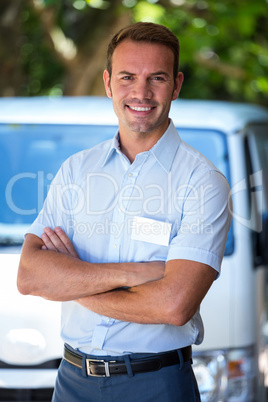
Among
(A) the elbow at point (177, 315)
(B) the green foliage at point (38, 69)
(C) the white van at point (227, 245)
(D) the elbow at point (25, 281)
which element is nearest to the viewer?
(A) the elbow at point (177, 315)

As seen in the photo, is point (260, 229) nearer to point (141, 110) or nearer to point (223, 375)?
point (223, 375)

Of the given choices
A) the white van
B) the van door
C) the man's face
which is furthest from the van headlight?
the man's face

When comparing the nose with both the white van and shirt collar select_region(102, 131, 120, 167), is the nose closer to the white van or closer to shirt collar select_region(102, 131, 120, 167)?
shirt collar select_region(102, 131, 120, 167)

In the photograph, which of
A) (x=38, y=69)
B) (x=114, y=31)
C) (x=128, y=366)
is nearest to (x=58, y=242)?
(x=128, y=366)

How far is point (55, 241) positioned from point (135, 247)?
32 centimetres

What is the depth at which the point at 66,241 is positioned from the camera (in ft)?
8.52

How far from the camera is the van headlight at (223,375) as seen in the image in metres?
3.18

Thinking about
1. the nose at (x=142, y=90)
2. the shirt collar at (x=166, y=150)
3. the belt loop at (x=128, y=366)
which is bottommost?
the belt loop at (x=128, y=366)

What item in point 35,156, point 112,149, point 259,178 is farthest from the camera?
point 259,178

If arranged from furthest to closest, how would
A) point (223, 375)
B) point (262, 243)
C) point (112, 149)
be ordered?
point (262, 243) < point (223, 375) < point (112, 149)

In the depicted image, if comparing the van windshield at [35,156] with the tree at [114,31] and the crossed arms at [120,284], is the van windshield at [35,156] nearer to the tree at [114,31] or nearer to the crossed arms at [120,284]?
the crossed arms at [120,284]

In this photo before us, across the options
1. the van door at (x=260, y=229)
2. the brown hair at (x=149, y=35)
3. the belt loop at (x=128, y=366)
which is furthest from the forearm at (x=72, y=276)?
the van door at (x=260, y=229)

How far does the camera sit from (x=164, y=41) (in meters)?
2.62

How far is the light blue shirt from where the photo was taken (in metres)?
2.44
